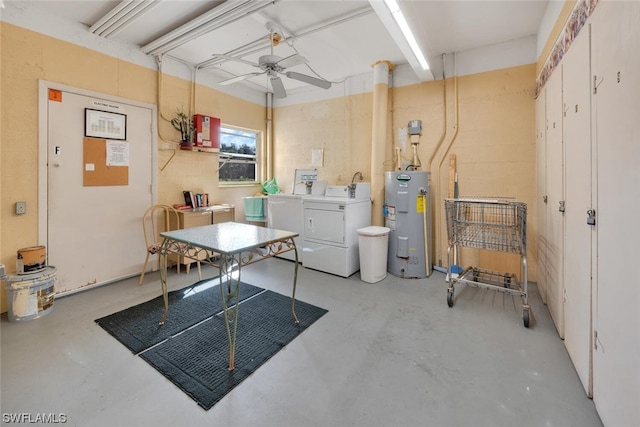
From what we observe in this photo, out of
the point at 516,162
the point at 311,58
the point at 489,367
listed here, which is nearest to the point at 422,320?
the point at 489,367

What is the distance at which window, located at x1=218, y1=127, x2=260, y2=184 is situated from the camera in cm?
517

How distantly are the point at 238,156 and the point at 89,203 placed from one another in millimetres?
2576

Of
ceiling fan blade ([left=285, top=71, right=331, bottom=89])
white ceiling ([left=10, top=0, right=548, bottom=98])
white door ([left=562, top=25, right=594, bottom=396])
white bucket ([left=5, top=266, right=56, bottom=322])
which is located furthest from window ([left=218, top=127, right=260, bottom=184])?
white door ([left=562, top=25, right=594, bottom=396])

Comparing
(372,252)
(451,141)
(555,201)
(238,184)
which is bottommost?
(372,252)

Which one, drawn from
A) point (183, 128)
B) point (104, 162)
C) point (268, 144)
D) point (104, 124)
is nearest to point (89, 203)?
point (104, 162)

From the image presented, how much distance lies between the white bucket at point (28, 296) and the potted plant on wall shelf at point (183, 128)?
7.42 feet

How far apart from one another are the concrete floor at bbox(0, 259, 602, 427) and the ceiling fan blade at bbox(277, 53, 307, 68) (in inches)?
99.4

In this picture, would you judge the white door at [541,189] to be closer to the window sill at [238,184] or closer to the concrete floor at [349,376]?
the concrete floor at [349,376]

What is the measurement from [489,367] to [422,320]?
0.74 m

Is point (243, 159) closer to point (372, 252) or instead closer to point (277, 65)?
point (277, 65)

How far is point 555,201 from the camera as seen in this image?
8.27ft

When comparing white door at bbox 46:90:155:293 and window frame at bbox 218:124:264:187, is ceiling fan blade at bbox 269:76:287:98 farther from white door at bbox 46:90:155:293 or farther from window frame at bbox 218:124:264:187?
window frame at bbox 218:124:264:187

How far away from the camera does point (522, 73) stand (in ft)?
11.6

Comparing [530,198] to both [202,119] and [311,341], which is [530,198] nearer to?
[311,341]
